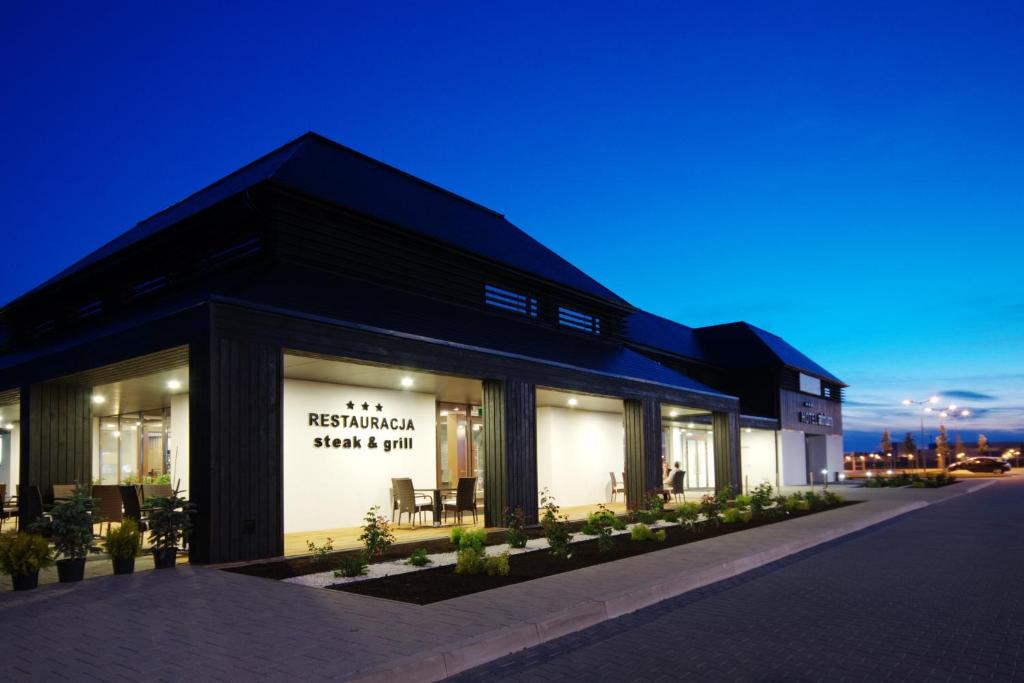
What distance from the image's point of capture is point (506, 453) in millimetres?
15461

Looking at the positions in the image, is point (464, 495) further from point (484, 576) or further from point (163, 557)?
point (163, 557)

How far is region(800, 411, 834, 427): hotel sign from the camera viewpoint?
1647 inches

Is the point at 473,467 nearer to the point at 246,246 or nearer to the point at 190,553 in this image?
the point at 246,246

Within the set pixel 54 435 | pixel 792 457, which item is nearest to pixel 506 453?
pixel 54 435

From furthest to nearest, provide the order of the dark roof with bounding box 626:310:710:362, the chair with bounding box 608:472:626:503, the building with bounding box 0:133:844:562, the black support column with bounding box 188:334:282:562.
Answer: the dark roof with bounding box 626:310:710:362 < the chair with bounding box 608:472:626:503 < the building with bounding box 0:133:844:562 < the black support column with bounding box 188:334:282:562

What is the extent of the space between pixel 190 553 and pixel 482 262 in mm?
9844

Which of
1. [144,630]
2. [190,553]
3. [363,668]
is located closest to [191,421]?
[190,553]

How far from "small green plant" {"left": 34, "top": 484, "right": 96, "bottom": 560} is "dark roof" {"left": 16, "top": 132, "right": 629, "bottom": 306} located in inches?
255

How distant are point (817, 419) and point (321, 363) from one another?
3724cm

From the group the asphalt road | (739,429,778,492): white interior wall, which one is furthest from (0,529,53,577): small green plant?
(739,429,778,492): white interior wall

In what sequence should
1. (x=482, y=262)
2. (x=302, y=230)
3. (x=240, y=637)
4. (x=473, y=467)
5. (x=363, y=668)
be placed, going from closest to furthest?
(x=363, y=668) < (x=240, y=637) < (x=302, y=230) < (x=482, y=262) < (x=473, y=467)

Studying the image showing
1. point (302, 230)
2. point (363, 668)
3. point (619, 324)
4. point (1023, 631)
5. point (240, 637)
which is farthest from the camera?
point (619, 324)

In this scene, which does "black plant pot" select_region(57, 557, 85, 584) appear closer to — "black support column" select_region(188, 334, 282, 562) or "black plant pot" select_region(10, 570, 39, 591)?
"black plant pot" select_region(10, 570, 39, 591)

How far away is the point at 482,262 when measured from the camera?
18266 millimetres
